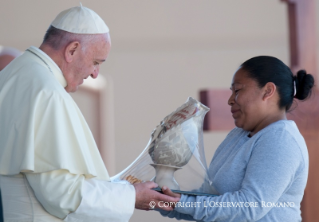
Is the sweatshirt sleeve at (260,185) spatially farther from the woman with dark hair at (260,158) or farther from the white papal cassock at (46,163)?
the white papal cassock at (46,163)

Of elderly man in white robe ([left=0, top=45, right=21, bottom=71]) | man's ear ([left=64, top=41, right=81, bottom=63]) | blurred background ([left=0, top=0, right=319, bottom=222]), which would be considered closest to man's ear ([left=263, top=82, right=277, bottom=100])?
man's ear ([left=64, top=41, right=81, bottom=63])

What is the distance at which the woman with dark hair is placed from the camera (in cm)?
215

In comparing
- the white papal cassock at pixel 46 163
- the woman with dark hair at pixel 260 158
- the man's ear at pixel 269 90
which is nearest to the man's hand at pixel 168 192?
the woman with dark hair at pixel 260 158

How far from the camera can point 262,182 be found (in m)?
2.14

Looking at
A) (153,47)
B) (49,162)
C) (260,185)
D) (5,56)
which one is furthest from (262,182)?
(153,47)

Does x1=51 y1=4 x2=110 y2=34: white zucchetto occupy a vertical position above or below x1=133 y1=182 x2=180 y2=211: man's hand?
above

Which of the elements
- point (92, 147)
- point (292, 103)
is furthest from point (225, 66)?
point (92, 147)

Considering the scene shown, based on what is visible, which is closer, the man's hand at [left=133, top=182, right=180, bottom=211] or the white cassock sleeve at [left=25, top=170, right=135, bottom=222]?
the white cassock sleeve at [left=25, top=170, right=135, bottom=222]

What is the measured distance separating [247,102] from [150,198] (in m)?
0.69

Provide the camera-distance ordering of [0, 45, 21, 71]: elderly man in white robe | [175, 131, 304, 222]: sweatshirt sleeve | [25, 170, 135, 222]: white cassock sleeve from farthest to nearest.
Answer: [0, 45, 21, 71]: elderly man in white robe
[175, 131, 304, 222]: sweatshirt sleeve
[25, 170, 135, 222]: white cassock sleeve

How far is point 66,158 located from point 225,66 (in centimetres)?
369

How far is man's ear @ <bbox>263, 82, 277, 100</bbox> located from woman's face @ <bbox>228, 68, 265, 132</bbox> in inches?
0.7

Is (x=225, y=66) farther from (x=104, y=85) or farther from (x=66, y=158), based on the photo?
(x=66, y=158)

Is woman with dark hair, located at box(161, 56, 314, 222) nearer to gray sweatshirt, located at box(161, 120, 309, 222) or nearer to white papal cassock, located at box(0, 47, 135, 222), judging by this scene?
gray sweatshirt, located at box(161, 120, 309, 222)
